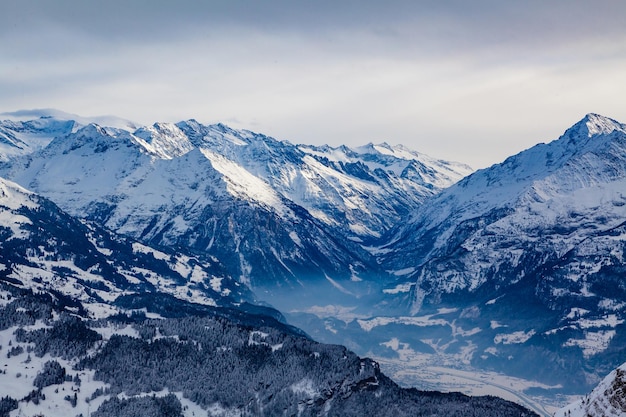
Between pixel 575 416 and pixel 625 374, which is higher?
pixel 625 374

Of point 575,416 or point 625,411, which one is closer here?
point 625,411
